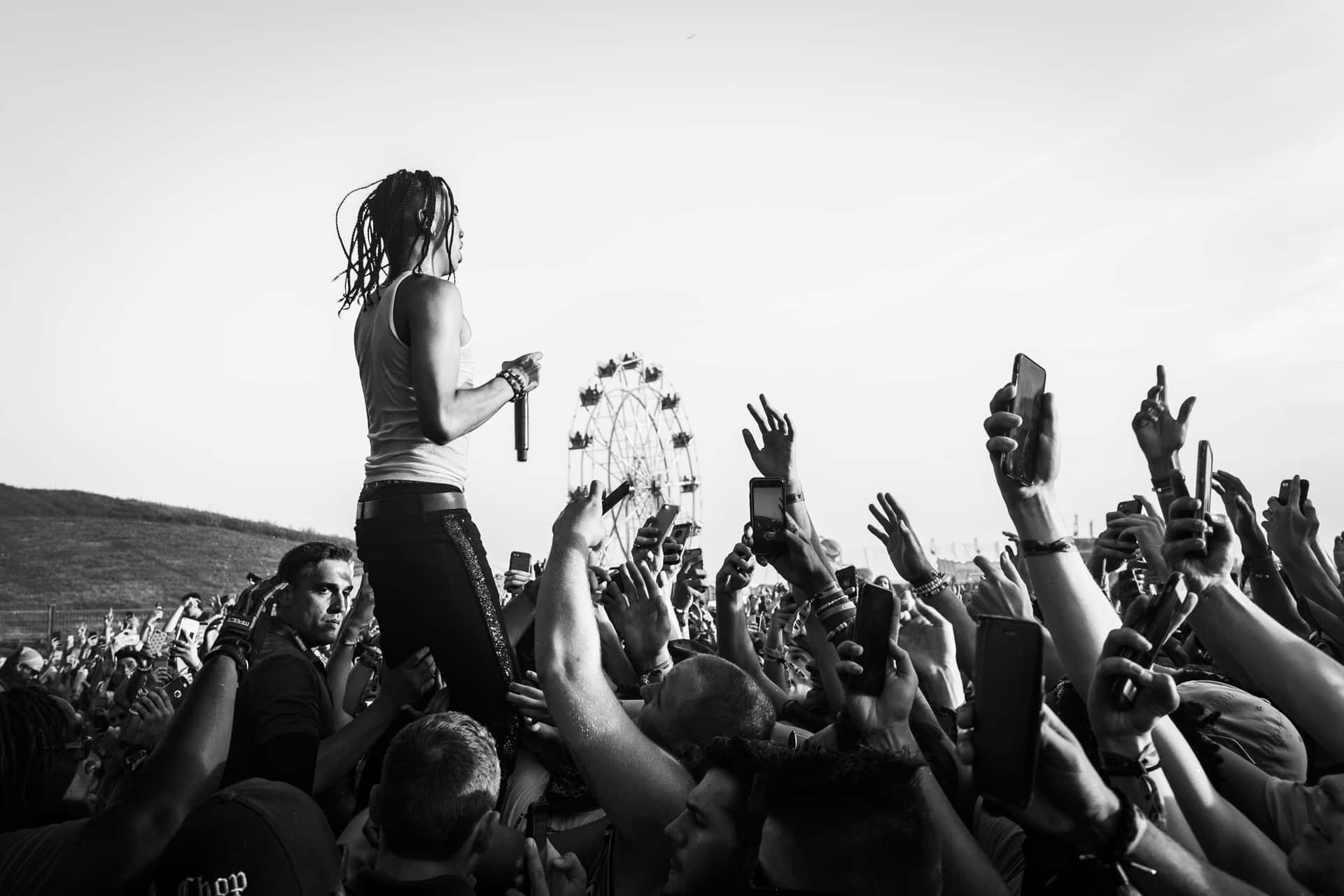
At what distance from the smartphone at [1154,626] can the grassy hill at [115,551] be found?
34.1 metres

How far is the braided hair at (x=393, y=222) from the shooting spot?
129 inches

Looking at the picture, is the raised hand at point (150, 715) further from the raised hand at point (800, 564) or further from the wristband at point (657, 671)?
the raised hand at point (800, 564)

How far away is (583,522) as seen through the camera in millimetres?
2609

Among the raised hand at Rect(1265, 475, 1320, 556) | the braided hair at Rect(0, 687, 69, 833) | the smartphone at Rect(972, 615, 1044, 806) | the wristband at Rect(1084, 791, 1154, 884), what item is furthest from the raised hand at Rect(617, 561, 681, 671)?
the raised hand at Rect(1265, 475, 1320, 556)

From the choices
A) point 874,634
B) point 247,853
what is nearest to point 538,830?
point 247,853

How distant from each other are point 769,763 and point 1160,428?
77.3 inches

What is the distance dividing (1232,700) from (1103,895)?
3.56 ft

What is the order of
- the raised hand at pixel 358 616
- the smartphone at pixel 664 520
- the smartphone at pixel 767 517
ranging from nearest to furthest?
1. the smartphone at pixel 767 517
2. the smartphone at pixel 664 520
3. the raised hand at pixel 358 616

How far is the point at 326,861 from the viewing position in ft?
7.40

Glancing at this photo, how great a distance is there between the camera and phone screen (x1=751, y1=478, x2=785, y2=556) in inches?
121

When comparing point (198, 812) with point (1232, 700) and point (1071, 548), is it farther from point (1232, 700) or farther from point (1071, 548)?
point (1232, 700)

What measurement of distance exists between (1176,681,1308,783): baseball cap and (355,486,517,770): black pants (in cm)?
187

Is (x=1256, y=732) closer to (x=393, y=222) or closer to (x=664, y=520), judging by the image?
(x=664, y=520)

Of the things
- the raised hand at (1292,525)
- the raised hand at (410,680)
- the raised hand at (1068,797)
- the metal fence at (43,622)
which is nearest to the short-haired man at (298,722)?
the raised hand at (410,680)
